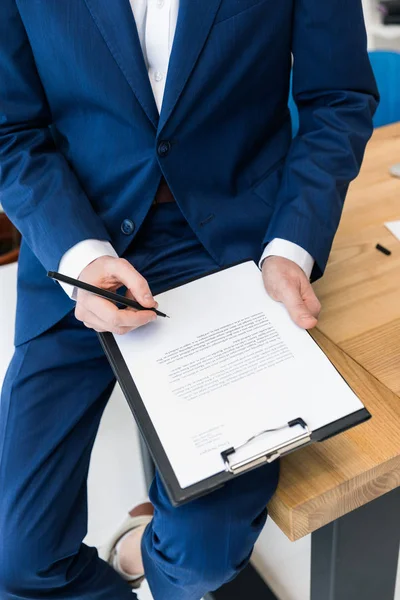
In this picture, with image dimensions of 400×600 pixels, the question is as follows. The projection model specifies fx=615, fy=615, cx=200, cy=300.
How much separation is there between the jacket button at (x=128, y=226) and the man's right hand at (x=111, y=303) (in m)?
0.09

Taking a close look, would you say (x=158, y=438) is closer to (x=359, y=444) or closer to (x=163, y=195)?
(x=359, y=444)

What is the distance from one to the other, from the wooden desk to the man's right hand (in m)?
0.25

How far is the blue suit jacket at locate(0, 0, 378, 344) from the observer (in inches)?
33.6

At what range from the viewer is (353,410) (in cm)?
67

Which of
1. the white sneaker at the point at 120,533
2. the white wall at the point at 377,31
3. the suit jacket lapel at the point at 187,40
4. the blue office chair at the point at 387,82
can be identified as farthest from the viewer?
the white wall at the point at 377,31

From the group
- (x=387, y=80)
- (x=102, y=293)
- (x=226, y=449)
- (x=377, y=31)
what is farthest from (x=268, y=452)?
(x=377, y=31)

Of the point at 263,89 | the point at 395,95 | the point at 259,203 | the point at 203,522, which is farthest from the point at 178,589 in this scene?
the point at 395,95

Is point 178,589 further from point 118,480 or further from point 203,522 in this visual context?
point 118,480

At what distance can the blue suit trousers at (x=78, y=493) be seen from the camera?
769mm

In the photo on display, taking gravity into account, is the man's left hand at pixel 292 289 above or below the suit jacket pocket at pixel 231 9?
below

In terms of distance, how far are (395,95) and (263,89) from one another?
84 cm

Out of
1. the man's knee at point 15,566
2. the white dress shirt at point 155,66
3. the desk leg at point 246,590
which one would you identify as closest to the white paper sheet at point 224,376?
the white dress shirt at point 155,66

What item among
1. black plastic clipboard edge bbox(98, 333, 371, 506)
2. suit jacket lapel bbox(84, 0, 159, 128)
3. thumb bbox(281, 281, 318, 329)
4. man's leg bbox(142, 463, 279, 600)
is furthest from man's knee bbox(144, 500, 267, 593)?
suit jacket lapel bbox(84, 0, 159, 128)

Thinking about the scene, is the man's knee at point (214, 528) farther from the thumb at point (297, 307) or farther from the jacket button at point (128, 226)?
the jacket button at point (128, 226)
